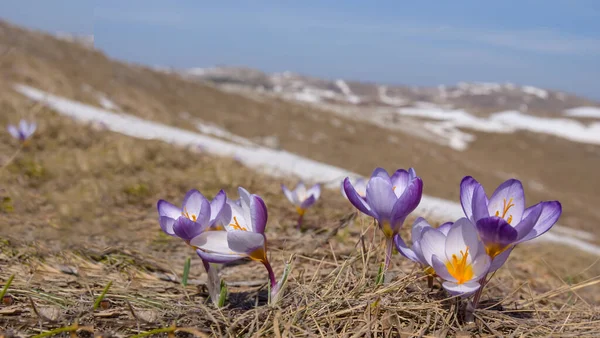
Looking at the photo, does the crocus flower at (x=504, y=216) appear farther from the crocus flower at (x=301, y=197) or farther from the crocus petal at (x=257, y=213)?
the crocus flower at (x=301, y=197)

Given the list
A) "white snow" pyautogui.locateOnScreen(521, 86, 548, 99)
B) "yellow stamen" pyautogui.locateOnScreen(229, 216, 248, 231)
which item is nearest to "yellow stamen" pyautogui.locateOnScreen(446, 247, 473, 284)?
"yellow stamen" pyautogui.locateOnScreen(229, 216, 248, 231)

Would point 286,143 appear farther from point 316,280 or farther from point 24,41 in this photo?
point 316,280

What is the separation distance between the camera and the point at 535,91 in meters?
124

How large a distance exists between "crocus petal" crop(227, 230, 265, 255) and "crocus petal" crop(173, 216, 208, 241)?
117 millimetres

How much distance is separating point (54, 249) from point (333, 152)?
1640cm

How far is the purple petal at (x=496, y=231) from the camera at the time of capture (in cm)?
110

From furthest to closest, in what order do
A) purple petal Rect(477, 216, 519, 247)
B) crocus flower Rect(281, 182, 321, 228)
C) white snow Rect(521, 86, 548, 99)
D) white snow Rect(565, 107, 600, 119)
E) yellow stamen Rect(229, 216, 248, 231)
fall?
white snow Rect(521, 86, 548, 99), white snow Rect(565, 107, 600, 119), crocus flower Rect(281, 182, 321, 228), yellow stamen Rect(229, 216, 248, 231), purple petal Rect(477, 216, 519, 247)

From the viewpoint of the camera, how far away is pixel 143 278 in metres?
1.80

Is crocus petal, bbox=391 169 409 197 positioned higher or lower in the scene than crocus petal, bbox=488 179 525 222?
lower

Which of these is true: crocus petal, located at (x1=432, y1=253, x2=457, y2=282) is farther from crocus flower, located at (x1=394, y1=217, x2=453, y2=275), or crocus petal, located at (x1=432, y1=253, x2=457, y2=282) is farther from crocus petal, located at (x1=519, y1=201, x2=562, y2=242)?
crocus petal, located at (x1=519, y1=201, x2=562, y2=242)

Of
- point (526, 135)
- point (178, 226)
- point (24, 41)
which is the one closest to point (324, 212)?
point (178, 226)

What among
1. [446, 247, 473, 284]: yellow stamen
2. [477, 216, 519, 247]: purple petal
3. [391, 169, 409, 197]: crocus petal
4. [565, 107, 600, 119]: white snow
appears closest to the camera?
[477, 216, 519, 247]: purple petal

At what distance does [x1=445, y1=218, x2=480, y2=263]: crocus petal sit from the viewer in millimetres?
1201

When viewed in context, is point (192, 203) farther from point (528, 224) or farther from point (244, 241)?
point (528, 224)
